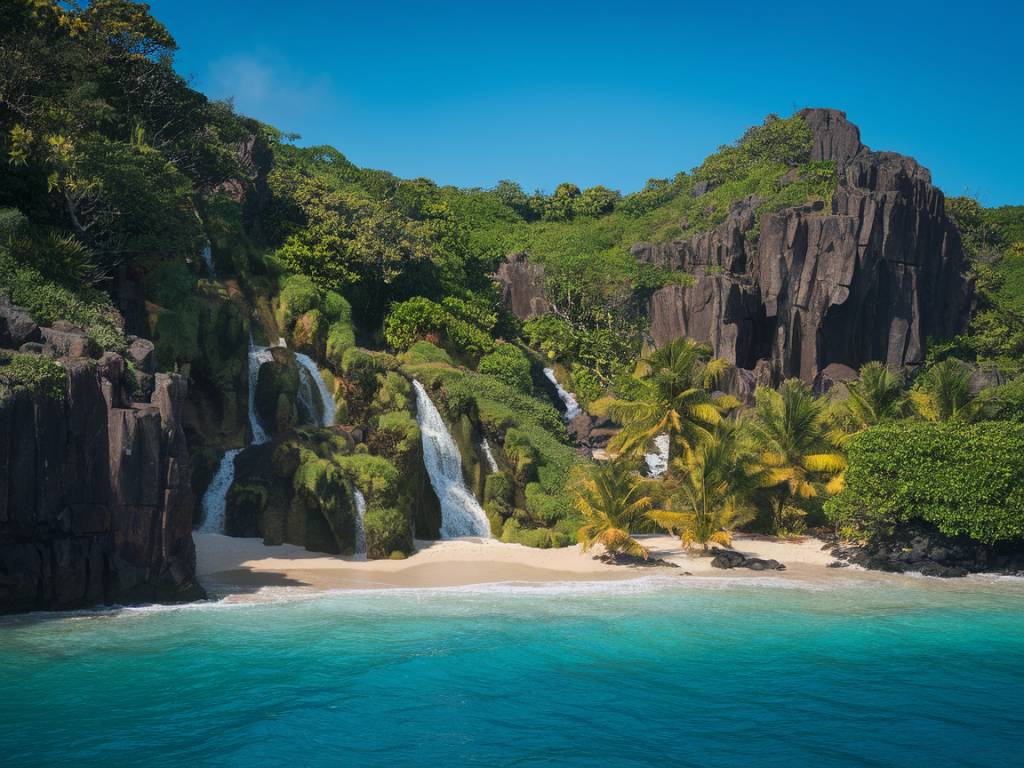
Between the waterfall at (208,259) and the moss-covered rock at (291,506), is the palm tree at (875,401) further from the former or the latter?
the waterfall at (208,259)

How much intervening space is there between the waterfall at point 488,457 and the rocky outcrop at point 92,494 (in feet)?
48.4

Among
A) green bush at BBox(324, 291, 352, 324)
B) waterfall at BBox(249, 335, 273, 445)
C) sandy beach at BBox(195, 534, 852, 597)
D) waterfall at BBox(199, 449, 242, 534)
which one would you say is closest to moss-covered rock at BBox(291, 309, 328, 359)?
green bush at BBox(324, 291, 352, 324)

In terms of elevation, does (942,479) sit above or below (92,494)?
above

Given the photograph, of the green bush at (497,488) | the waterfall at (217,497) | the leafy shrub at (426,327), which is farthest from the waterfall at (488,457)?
the leafy shrub at (426,327)

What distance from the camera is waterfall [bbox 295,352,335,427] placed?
118 feet

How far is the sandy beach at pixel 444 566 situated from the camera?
25906 mm

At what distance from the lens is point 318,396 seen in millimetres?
36531

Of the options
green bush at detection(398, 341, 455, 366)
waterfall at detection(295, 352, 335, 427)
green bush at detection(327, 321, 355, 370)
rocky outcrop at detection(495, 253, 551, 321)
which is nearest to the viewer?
waterfall at detection(295, 352, 335, 427)

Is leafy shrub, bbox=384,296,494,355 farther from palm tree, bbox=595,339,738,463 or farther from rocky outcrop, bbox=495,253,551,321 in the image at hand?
rocky outcrop, bbox=495,253,551,321

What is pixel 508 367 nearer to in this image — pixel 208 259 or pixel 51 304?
pixel 208 259

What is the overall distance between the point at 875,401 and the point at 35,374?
2955cm

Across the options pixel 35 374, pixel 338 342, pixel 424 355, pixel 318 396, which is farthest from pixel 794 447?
pixel 35 374

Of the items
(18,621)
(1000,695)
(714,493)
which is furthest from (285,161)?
(1000,695)

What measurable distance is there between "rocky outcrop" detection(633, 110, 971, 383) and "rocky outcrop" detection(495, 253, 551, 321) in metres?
7.71
